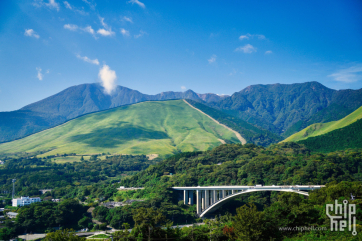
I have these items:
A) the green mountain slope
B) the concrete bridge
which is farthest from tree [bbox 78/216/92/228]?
the green mountain slope

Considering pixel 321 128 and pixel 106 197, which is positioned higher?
pixel 321 128

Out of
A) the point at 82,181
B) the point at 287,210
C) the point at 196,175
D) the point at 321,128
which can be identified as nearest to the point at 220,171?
the point at 196,175

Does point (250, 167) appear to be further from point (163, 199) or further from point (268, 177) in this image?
point (163, 199)

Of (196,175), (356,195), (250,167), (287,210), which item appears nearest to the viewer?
(287,210)

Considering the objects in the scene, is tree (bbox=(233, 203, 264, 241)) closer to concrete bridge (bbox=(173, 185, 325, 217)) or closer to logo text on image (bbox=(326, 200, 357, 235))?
logo text on image (bbox=(326, 200, 357, 235))

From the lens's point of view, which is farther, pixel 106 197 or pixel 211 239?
pixel 106 197

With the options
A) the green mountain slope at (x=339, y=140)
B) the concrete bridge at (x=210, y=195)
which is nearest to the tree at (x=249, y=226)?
the concrete bridge at (x=210, y=195)

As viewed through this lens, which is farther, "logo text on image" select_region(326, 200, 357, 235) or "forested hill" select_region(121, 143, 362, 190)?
"forested hill" select_region(121, 143, 362, 190)

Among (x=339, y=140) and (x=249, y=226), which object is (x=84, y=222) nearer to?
(x=249, y=226)

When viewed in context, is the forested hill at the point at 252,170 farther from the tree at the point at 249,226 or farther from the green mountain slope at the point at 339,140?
the tree at the point at 249,226
